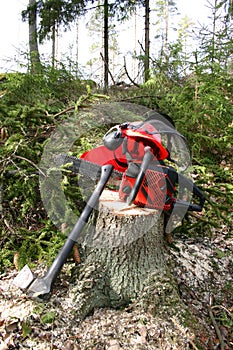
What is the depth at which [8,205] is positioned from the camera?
2.90 metres

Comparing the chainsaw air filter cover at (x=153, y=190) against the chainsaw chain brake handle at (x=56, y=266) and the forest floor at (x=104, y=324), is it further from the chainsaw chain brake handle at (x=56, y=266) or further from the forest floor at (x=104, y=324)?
the forest floor at (x=104, y=324)

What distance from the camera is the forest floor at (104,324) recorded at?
6.73 feet

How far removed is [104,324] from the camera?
2229mm

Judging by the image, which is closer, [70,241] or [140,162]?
[70,241]

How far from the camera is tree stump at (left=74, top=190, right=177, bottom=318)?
7.79 ft

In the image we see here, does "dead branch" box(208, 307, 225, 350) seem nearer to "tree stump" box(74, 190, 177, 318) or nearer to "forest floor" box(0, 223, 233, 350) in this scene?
"forest floor" box(0, 223, 233, 350)

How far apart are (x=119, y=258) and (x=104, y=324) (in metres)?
0.47

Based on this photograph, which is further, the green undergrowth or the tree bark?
the green undergrowth

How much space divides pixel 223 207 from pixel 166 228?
2.55 feet

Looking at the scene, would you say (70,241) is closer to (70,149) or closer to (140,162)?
(140,162)

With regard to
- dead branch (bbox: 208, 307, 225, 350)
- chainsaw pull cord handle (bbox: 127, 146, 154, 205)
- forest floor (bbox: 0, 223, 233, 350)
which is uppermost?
chainsaw pull cord handle (bbox: 127, 146, 154, 205)

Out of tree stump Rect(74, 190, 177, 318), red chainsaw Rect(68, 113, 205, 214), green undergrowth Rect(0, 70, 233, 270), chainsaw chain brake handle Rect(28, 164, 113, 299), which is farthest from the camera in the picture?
green undergrowth Rect(0, 70, 233, 270)

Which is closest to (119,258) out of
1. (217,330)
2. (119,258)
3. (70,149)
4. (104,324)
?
(119,258)

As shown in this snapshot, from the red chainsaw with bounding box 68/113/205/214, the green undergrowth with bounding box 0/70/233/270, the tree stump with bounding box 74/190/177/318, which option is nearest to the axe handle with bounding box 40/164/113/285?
the red chainsaw with bounding box 68/113/205/214
